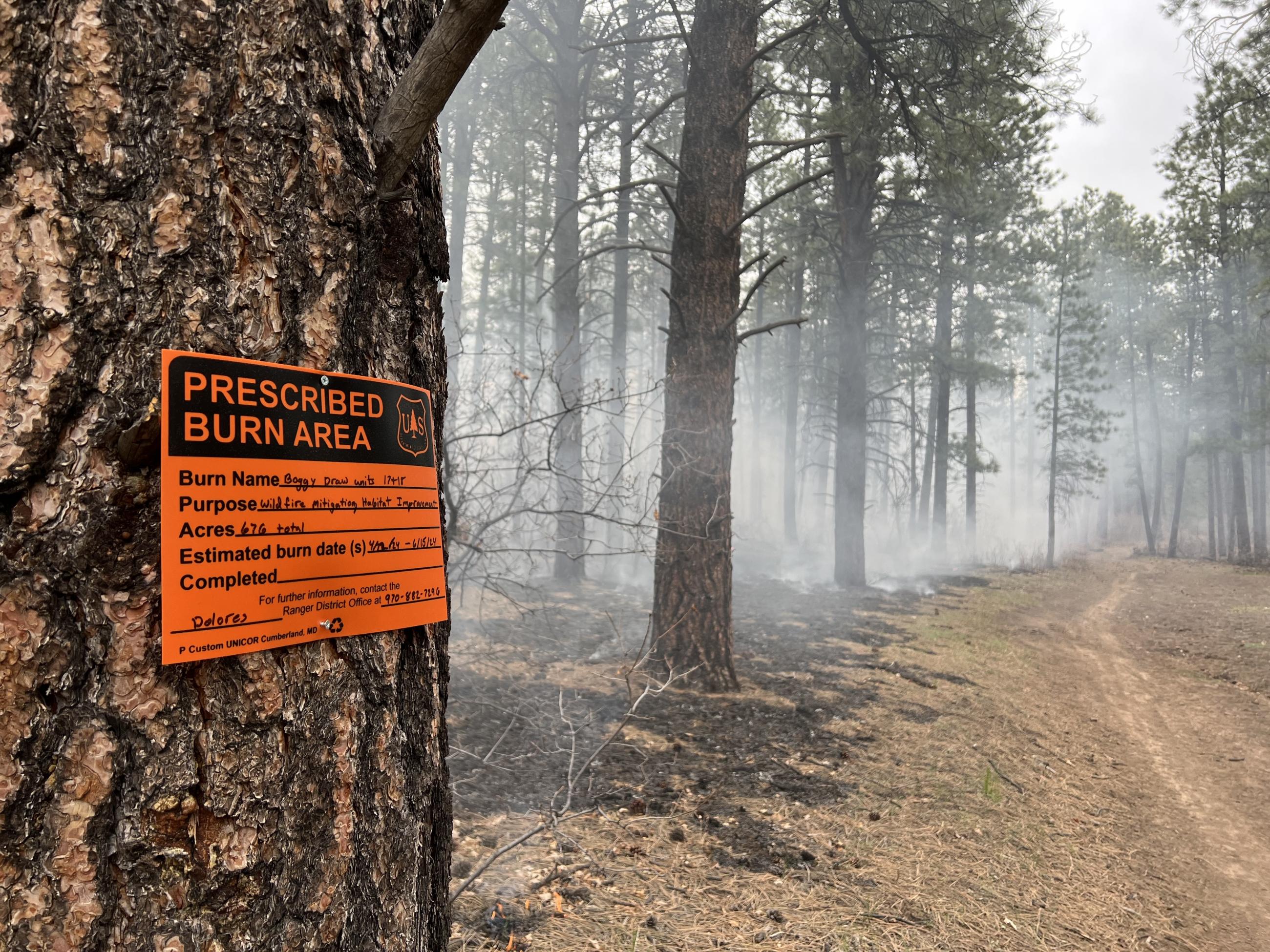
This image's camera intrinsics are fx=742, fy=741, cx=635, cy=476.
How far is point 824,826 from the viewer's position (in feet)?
12.6

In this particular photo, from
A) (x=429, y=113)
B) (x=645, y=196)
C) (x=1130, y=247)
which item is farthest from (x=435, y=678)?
(x=1130, y=247)

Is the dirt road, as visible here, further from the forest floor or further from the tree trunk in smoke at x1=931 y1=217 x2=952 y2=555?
the tree trunk in smoke at x1=931 y1=217 x2=952 y2=555

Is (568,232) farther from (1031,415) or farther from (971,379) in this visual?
(1031,415)

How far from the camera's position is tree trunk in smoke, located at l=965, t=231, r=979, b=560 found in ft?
61.0

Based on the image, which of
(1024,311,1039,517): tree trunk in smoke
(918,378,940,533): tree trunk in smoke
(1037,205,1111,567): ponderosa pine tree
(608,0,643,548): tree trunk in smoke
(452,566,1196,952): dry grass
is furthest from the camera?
(1024,311,1039,517): tree trunk in smoke

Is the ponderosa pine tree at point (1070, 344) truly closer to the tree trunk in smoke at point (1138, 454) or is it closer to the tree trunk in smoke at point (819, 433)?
the tree trunk in smoke at point (1138, 454)

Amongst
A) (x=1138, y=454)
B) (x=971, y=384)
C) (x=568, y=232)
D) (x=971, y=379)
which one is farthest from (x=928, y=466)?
(x=568, y=232)

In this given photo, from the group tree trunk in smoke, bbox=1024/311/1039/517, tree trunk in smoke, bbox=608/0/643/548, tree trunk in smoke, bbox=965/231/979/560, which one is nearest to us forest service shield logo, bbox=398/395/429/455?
tree trunk in smoke, bbox=608/0/643/548

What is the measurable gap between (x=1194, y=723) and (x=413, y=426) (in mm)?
8321

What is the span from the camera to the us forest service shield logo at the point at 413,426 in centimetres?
124

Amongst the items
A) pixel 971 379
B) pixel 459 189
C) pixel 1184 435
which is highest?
pixel 459 189

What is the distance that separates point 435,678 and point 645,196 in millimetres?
15289

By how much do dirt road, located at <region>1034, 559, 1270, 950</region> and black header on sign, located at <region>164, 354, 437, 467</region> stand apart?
4.28 meters

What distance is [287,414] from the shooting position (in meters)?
1.08
